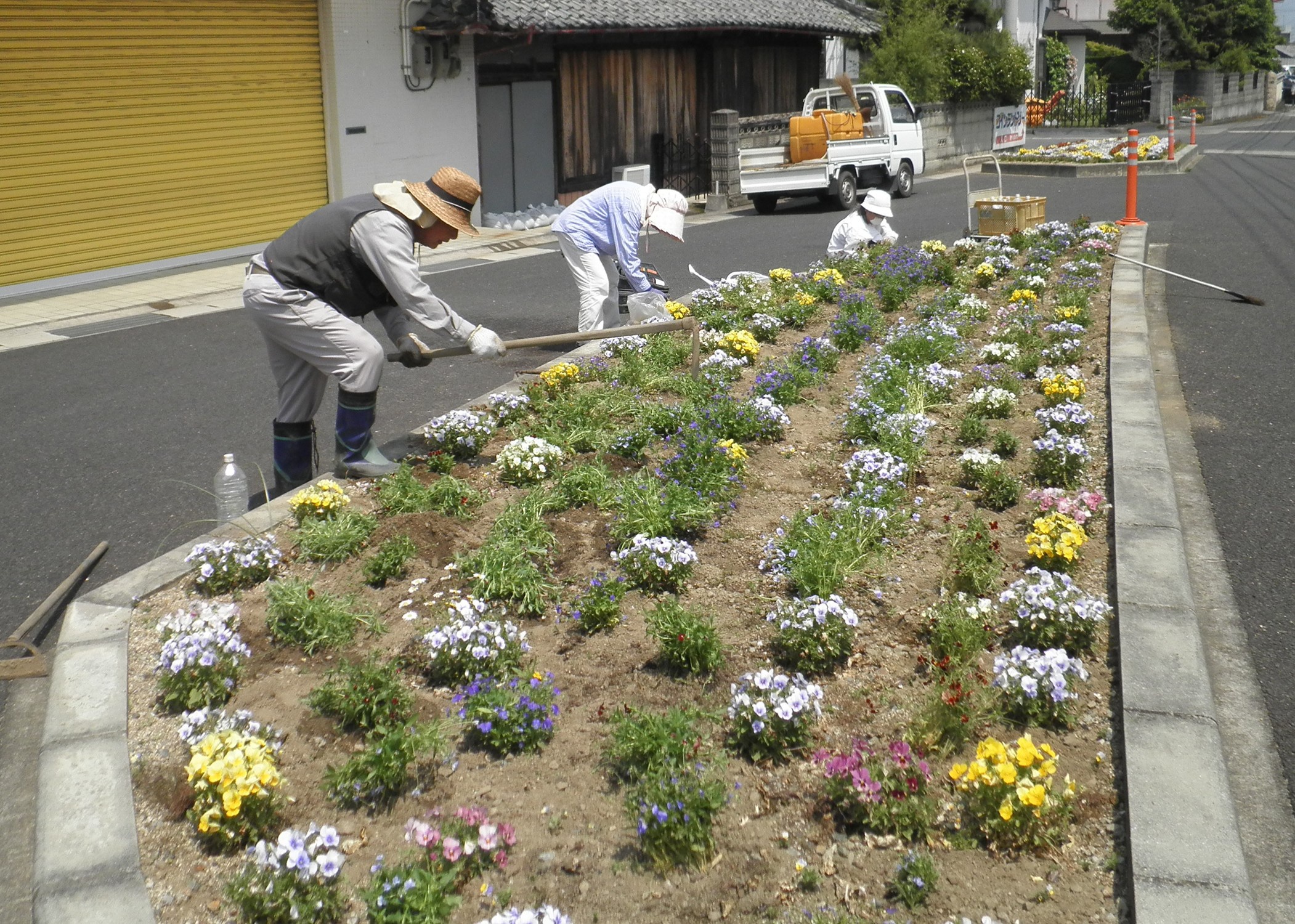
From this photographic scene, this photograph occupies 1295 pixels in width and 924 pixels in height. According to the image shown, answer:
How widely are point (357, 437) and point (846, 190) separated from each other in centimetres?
1679

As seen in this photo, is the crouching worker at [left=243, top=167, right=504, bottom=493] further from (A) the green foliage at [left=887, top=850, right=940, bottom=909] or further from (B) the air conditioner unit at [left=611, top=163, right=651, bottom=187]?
(B) the air conditioner unit at [left=611, top=163, right=651, bottom=187]

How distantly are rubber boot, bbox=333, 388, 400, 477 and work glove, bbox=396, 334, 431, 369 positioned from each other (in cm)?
22

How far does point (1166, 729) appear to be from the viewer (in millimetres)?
3559

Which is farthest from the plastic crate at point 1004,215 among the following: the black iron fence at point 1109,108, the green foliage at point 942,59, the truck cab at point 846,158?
the black iron fence at point 1109,108

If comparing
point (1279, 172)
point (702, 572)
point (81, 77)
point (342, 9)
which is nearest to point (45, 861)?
point (702, 572)

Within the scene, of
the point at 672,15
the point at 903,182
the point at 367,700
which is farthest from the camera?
the point at 903,182

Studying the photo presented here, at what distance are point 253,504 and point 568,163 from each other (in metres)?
15.6

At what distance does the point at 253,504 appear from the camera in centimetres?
633

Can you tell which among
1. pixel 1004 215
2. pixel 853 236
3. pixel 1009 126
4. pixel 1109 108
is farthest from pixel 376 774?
pixel 1109 108

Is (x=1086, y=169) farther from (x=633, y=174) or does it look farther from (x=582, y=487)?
(x=582, y=487)

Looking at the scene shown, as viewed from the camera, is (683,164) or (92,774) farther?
(683,164)

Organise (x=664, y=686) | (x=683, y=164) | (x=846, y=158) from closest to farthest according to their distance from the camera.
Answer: (x=664, y=686), (x=846, y=158), (x=683, y=164)

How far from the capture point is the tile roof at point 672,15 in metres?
17.6

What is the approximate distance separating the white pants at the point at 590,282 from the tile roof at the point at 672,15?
9.16 metres
